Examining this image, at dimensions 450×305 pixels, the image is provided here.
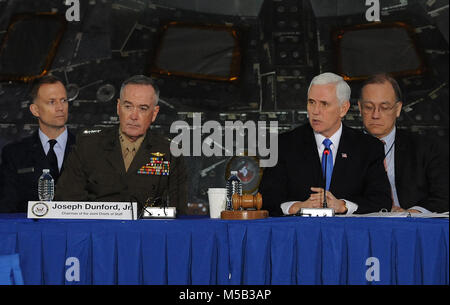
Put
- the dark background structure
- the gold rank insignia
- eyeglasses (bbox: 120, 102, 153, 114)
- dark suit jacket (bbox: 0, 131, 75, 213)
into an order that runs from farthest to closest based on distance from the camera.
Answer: the dark background structure
dark suit jacket (bbox: 0, 131, 75, 213)
eyeglasses (bbox: 120, 102, 153, 114)
the gold rank insignia

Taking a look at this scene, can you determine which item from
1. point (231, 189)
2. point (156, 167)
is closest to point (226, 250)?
point (231, 189)

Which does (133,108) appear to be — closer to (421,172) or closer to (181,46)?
(181,46)

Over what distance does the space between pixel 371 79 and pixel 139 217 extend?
2.60 meters

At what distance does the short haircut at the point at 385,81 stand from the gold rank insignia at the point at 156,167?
5.93 feet

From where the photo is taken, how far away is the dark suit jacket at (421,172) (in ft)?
15.8

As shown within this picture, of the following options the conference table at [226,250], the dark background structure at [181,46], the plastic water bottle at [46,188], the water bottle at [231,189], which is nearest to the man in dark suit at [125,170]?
the plastic water bottle at [46,188]

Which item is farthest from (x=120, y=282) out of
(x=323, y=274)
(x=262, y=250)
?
(x=323, y=274)

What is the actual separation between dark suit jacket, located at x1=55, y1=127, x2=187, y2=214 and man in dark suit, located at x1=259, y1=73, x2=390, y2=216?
55cm

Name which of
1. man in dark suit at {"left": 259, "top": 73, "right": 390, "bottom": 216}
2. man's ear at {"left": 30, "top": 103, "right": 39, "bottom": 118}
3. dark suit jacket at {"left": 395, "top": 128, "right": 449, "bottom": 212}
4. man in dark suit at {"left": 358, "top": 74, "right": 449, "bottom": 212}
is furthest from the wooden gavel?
man's ear at {"left": 30, "top": 103, "right": 39, "bottom": 118}

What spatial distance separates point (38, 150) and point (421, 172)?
2.88 meters

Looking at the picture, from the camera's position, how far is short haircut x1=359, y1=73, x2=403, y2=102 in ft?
17.1

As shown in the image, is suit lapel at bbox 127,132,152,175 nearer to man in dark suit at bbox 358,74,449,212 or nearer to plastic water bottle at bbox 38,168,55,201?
plastic water bottle at bbox 38,168,55,201

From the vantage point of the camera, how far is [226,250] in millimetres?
3129

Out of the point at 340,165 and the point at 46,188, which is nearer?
the point at 340,165
